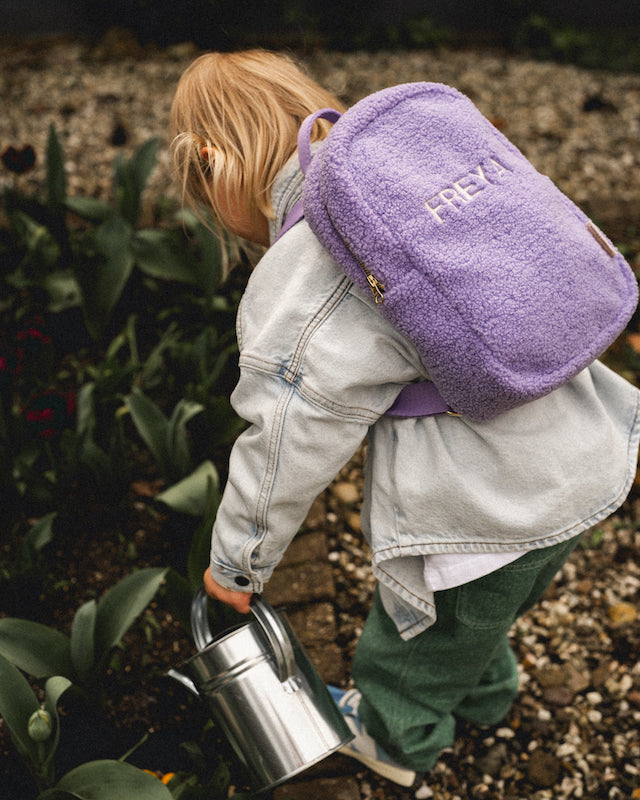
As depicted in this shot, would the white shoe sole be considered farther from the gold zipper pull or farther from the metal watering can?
the gold zipper pull

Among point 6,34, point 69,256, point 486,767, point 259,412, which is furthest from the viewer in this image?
point 6,34

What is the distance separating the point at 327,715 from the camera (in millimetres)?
1243

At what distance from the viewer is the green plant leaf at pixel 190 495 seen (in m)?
1.61

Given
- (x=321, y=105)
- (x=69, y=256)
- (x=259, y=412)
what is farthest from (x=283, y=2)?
(x=259, y=412)

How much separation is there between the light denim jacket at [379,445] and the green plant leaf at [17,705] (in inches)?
15.8

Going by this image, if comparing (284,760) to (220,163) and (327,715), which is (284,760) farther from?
(220,163)

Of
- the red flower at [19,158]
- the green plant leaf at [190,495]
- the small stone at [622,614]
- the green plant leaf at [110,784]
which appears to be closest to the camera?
the green plant leaf at [110,784]

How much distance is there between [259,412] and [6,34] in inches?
156

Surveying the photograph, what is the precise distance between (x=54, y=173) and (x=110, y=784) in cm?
179

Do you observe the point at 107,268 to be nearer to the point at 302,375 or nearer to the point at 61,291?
the point at 61,291

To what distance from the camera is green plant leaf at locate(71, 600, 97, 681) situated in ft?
4.49

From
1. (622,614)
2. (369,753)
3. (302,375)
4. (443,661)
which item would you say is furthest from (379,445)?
(622,614)

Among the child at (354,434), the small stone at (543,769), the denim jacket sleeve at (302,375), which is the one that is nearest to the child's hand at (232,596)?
the child at (354,434)

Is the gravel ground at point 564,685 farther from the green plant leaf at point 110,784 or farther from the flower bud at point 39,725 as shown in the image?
the flower bud at point 39,725
